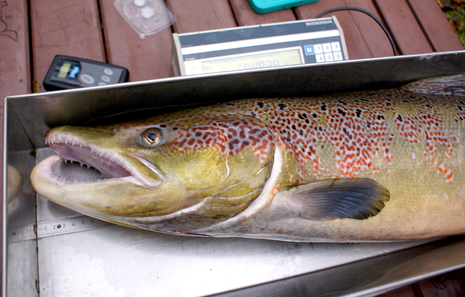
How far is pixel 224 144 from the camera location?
1.02 meters

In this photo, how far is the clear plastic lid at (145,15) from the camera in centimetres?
174

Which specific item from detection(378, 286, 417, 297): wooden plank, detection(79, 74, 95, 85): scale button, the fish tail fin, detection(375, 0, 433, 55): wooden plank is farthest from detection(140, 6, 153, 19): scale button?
detection(378, 286, 417, 297): wooden plank

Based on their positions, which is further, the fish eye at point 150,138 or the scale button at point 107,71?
the scale button at point 107,71

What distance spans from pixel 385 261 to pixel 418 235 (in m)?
0.19

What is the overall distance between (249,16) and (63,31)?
3.76 feet

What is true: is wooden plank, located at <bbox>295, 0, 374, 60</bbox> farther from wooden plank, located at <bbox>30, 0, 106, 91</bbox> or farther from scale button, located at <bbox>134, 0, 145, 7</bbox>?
wooden plank, located at <bbox>30, 0, 106, 91</bbox>

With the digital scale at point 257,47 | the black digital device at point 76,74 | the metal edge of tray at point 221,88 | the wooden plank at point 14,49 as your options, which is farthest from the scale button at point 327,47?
the wooden plank at point 14,49

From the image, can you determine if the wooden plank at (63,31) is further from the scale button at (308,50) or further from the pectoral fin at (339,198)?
the pectoral fin at (339,198)

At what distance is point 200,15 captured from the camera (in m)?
1.84

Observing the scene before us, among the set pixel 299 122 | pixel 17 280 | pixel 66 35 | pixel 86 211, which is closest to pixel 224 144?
pixel 299 122

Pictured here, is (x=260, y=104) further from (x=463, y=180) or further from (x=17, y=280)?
(x=17, y=280)

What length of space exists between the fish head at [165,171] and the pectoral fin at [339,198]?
166 millimetres

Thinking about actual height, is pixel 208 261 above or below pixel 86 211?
below

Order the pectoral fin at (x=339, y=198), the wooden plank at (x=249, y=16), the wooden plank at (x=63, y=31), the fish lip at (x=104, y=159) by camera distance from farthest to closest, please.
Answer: the wooden plank at (x=249, y=16) < the wooden plank at (x=63, y=31) < the pectoral fin at (x=339, y=198) < the fish lip at (x=104, y=159)
